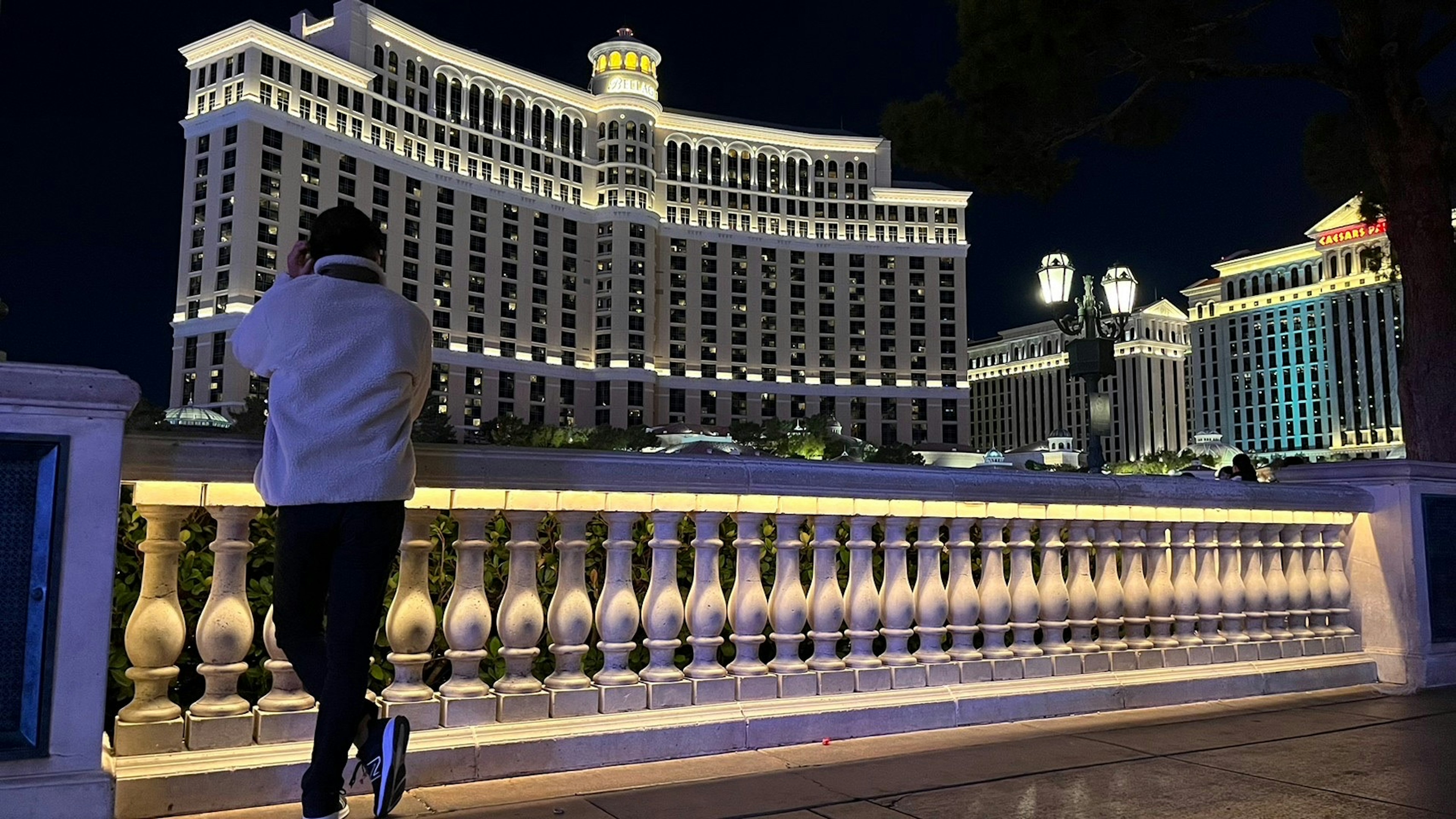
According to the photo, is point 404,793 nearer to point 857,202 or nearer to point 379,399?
point 379,399

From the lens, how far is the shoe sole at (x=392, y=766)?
284cm

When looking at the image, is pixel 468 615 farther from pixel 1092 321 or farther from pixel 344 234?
pixel 1092 321

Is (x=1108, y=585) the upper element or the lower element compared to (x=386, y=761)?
upper

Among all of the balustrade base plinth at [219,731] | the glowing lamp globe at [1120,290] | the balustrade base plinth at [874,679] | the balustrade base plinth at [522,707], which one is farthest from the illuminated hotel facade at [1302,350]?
the balustrade base plinth at [219,731]

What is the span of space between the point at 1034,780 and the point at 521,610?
186 cm

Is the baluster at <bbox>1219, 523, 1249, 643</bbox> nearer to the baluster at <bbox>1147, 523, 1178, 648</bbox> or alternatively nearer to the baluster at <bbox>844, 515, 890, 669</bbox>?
the baluster at <bbox>1147, 523, 1178, 648</bbox>

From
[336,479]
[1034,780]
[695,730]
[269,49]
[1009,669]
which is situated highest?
[269,49]

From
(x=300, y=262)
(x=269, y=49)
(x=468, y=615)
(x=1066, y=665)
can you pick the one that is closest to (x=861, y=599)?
(x=1066, y=665)

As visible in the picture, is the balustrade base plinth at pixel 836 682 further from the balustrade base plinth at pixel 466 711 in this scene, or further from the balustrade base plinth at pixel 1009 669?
the balustrade base plinth at pixel 466 711

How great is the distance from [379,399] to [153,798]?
1.42 metres

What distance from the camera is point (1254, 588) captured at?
5.91 m

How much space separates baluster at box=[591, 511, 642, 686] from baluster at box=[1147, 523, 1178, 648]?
294 centimetres

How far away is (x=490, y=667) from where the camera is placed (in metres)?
4.33

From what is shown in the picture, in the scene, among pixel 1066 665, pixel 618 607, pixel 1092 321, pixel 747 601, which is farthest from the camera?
pixel 1092 321
